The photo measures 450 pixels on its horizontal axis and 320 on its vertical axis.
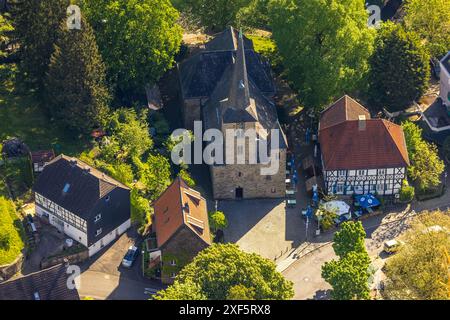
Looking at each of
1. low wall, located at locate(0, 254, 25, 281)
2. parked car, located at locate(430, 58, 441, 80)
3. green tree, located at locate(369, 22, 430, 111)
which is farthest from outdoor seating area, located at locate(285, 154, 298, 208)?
low wall, located at locate(0, 254, 25, 281)

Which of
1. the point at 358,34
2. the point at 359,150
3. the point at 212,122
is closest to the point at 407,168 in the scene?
the point at 359,150

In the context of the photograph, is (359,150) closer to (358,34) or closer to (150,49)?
(358,34)

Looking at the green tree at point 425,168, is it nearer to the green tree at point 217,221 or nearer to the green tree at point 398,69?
the green tree at point 398,69

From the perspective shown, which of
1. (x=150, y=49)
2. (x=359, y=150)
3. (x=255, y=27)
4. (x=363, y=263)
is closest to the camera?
(x=363, y=263)

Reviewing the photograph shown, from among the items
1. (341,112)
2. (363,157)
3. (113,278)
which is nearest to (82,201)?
(113,278)

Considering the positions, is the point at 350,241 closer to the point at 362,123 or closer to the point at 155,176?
the point at 362,123
